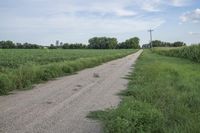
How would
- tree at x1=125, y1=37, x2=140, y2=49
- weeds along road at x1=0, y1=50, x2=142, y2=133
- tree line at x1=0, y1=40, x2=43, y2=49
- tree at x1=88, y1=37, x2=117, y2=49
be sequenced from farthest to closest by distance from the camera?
tree at x1=125, y1=37, x2=140, y2=49
tree at x1=88, y1=37, x2=117, y2=49
tree line at x1=0, y1=40, x2=43, y2=49
weeds along road at x1=0, y1=50, x2=142, y2=133

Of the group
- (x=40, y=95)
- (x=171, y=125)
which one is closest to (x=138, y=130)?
(x=171, y=125)

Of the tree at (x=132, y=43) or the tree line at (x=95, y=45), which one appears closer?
the tree line at (x=95, y=45)

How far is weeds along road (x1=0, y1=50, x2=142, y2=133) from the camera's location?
7.50 m

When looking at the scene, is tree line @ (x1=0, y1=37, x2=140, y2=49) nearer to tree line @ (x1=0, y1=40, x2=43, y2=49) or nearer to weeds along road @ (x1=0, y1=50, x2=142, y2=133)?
tree line @ (x1=0, y1=40, x2=43, y2=49)

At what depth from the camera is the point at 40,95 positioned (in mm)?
11992

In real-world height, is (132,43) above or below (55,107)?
below

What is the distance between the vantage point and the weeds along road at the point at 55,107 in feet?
24.6

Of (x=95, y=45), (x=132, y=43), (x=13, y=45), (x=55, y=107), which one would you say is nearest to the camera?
(x=55, y=107)

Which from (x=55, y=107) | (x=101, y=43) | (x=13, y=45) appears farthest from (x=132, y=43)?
(x=55, y=107)

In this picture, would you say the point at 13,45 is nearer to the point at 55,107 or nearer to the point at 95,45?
the point at 95,45

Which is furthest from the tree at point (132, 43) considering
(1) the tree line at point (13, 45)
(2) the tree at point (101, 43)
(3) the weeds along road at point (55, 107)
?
(3) the weeds along road at point (55, 107)

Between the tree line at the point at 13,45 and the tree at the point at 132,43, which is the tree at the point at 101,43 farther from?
the tree line at the point at 13,45

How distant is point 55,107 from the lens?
31.9 feet

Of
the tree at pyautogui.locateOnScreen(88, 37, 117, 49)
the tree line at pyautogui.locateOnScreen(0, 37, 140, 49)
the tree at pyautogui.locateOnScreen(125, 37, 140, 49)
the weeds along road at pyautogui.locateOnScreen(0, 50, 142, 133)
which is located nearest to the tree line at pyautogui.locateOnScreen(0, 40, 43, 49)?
the tree line at pyautogui.locateOnScreen(0, 37, 140, 49)
